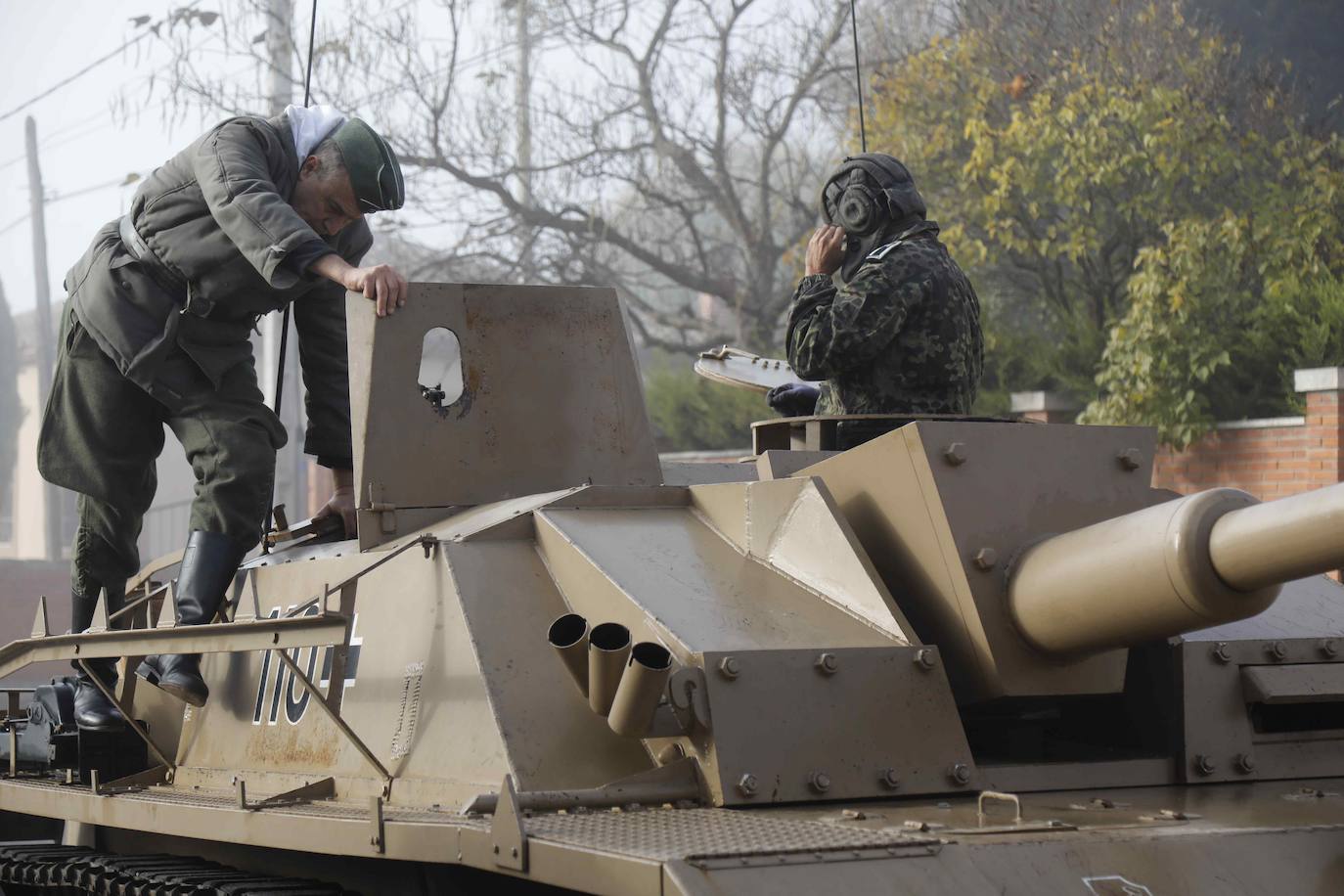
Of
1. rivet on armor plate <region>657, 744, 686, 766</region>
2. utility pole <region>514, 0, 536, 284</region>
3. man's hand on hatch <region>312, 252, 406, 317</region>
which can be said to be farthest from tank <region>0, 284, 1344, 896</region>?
utility pole <region>514, 0, 536, 284</region>

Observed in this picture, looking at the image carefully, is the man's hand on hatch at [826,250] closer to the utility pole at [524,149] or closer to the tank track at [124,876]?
the tank track at [124,876]

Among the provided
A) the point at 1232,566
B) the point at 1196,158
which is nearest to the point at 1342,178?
the point at 1196,158

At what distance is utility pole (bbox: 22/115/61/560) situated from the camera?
88.6 ft

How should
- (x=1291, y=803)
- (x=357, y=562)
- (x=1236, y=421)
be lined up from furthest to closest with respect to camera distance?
1. (x=1236, y=421)
2. (x=357, y=562)
3. (x=1291, y=803)

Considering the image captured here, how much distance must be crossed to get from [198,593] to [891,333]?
2105 mm

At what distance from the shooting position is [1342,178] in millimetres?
14617

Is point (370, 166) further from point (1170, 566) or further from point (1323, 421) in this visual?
point (1323, 421)

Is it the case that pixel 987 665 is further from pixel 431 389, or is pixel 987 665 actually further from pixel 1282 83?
pixel 1282 83

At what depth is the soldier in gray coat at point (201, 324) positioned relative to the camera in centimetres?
520

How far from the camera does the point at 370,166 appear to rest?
17.8ft

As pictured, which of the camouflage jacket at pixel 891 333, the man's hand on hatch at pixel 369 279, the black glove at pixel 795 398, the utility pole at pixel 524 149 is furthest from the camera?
the utility pole at pixel 524 149

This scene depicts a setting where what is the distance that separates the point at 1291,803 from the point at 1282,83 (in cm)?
1421

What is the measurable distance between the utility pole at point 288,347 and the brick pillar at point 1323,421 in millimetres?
9185

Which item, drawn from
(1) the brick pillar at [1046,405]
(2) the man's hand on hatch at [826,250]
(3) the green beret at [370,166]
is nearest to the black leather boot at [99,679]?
(3) the green beret at [370,166]
